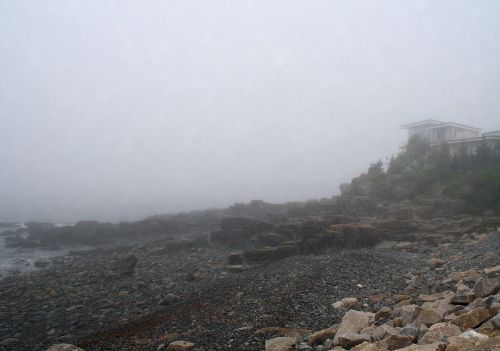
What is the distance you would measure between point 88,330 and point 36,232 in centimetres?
3407

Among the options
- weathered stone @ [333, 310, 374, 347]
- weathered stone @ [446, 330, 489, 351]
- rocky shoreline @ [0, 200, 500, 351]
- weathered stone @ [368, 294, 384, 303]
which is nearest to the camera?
weathered stone @ [446, 330, 489, 351]

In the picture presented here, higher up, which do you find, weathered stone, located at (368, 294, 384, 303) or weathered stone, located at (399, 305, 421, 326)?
weathered stone, located at (399, 305, 421, 326)

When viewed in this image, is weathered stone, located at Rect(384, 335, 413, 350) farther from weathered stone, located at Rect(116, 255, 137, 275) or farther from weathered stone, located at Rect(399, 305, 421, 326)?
weathered stone, located at Rect(116, 255, 137, 275)

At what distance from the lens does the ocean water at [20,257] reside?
25000 mm

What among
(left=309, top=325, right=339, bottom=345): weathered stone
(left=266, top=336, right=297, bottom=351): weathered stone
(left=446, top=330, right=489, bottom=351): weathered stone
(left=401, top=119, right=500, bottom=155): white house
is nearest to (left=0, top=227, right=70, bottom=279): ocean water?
(left=266, top=336, right=297, bottom=351): weathered stone

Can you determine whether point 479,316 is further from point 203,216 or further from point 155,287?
point 203,216

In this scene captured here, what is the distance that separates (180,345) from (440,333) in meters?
6.10

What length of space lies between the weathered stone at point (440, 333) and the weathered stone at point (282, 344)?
112 inches

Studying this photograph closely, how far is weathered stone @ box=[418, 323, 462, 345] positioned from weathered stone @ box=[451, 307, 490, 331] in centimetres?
21

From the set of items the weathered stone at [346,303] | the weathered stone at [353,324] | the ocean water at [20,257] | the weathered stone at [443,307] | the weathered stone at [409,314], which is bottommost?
the ocean water at [20,257]

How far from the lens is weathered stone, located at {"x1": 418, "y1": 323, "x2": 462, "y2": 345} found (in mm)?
5793

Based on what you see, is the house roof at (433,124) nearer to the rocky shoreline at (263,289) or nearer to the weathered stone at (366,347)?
the rocky shoreline at (263,289)

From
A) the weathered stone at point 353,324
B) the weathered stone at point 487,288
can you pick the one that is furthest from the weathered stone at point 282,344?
the weathered stone at point 487,288

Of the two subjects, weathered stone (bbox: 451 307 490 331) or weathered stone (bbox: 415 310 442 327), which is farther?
weathered stone (bbox: 415 310 442 327)
